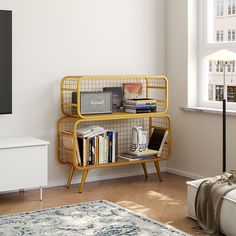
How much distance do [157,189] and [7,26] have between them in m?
2.09

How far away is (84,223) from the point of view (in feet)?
13.4

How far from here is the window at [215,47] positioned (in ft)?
17.9

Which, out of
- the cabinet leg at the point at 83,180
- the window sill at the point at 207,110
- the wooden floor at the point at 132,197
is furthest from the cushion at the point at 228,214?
the cabinet leg at the point at 83,180

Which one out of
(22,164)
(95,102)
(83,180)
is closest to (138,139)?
(95,102)

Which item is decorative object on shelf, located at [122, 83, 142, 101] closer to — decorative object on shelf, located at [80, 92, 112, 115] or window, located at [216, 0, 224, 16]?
decorative object on shelf, located at [80, 92, 112, 115]

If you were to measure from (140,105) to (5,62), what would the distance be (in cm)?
141

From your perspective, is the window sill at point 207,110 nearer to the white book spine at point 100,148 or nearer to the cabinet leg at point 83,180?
the white book spine at point 100,148

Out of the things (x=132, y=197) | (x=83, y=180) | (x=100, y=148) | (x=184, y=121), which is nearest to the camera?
(x=132, y=197)

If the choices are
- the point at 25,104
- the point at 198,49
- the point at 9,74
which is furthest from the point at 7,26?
the point at 198,49

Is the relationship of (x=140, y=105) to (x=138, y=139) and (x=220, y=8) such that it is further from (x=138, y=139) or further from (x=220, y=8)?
(x=220, y=8)

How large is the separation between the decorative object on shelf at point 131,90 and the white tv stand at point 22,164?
119cm

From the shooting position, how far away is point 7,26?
4898 mm

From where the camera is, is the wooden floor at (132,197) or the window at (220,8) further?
the window at (220,8)

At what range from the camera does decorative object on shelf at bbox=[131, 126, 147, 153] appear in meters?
A: 5.48
